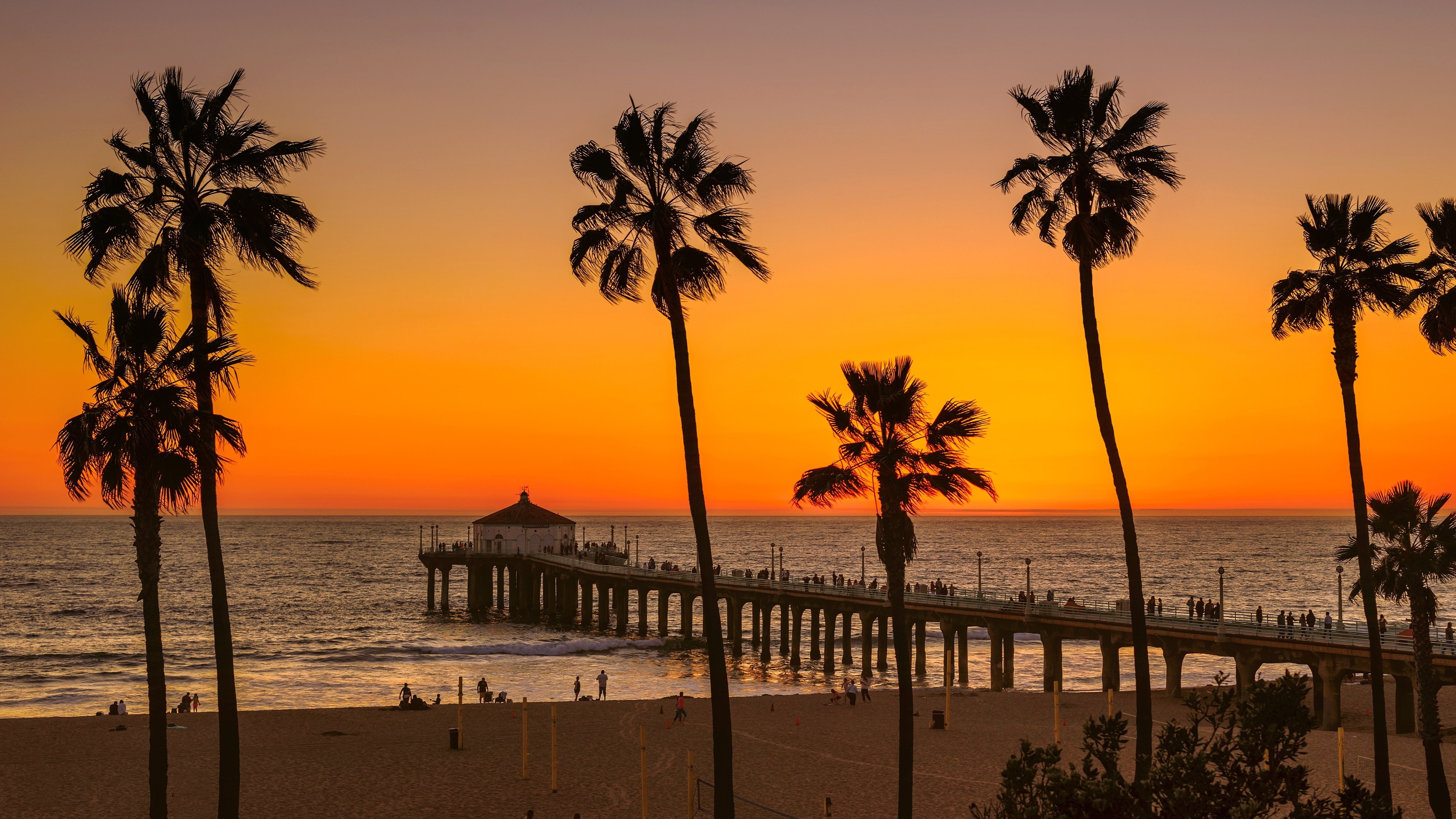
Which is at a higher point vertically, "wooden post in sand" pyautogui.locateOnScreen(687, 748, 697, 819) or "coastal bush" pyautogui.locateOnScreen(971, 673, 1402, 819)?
"coastal bush" pyautogui.locateOnScreen(971, 673, 1402, 819)

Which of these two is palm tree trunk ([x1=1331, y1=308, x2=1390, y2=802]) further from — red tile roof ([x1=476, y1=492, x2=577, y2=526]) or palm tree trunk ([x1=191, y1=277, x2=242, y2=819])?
red tile roof ([x1=476, y1=492, x2=577, y2=526])

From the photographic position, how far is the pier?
35125 millimetres

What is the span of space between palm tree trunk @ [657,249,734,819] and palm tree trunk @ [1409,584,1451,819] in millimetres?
11644

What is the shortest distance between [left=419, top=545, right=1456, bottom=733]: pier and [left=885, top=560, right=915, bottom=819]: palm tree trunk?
1840cm

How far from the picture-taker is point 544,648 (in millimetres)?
68188

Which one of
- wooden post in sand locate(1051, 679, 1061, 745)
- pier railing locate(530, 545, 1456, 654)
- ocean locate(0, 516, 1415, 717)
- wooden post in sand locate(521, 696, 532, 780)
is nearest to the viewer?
wooden post in sand locate(521, 696, 532, 780)

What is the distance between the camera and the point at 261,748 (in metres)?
32.1

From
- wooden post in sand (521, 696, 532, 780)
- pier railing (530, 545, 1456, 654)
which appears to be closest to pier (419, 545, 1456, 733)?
pier railing (530, 545, 1456, 654)

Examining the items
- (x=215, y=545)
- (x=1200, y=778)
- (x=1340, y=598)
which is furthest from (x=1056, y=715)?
(x=1340, y=598)

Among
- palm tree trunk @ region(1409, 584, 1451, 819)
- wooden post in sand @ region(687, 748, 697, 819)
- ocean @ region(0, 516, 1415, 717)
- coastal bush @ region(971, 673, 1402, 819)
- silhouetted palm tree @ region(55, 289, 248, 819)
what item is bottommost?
ocean @ region(0, 516, 1415, 717)

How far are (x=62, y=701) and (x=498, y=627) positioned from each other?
120 ft

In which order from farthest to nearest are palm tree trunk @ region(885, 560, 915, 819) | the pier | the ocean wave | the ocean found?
the ocean wave, the ocean, the pier, palm tree trunk @ region(885, 560, 915, 819)

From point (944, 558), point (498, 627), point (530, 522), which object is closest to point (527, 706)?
point (498, 627)

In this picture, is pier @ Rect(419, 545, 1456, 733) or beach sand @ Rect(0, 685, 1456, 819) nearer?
beach sand @ Rect(0, 685, 1456, 819)
